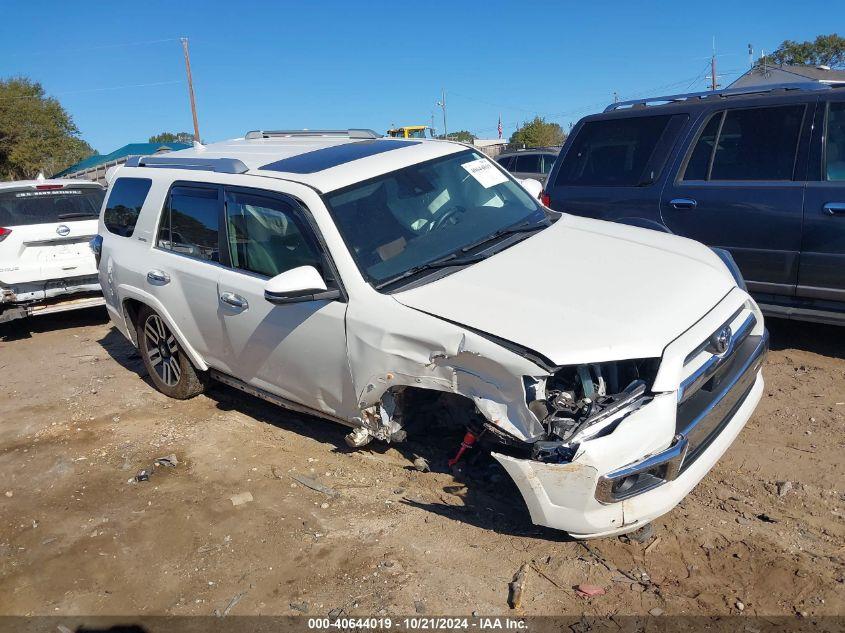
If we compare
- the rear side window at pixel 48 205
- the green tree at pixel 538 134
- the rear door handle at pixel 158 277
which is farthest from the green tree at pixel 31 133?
the rear door handle at pixel 158 277

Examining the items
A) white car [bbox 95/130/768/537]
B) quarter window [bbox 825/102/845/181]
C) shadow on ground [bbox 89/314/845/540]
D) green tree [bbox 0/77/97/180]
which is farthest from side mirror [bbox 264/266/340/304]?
green tree [bbox 0/77/97/180]

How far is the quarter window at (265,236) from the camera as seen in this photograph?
13.4 feet

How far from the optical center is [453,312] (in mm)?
3307

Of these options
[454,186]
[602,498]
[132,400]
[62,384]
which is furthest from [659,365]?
[62,384]

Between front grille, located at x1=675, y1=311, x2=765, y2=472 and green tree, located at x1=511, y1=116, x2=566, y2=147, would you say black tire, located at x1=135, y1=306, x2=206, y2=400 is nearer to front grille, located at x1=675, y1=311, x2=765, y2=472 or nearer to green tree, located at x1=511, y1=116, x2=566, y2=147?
front grille, located at x1=675, y1=311, x2=765, y2=472

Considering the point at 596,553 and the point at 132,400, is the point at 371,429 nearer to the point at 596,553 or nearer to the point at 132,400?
the point at 596,553

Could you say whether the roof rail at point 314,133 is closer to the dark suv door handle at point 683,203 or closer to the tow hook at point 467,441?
the dark suv door handle at point 683,203

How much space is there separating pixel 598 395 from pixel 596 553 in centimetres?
78

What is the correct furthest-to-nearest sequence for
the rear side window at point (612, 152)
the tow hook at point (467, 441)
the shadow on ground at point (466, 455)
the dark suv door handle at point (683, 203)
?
the rear side window at point (612, 152)
the dark suv door handle at point (683, 203)
the shadow on ground at point (466, 455)
the tow hook at point (467, 441)

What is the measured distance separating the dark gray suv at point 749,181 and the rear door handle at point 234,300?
3286 mm

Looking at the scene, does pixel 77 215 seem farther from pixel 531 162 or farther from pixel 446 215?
pixel 531 162

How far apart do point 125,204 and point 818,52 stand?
5861 centimetres

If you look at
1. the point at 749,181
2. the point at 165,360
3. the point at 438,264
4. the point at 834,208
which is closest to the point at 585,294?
the point at 438,264

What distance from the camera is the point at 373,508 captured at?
383 centimetres
